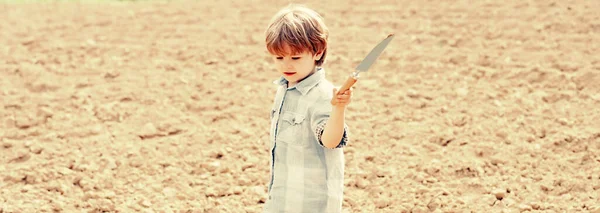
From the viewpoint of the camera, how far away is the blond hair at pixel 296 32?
2408mm

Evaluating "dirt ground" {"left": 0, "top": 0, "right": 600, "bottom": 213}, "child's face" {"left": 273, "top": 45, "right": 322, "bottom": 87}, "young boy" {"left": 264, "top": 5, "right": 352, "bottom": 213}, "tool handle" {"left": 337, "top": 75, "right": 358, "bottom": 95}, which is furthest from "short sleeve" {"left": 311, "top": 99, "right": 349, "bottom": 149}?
"dirt ground" {"left": 0, "top": 0, "right": 600, "bottom": 213}

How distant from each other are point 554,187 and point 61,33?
4.92 m

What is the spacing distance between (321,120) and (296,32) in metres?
0.30

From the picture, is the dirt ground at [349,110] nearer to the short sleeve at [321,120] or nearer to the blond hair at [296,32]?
the short sleeve at [321,120]

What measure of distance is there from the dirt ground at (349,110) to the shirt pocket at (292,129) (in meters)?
1.33

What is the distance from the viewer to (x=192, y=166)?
14.4 ft

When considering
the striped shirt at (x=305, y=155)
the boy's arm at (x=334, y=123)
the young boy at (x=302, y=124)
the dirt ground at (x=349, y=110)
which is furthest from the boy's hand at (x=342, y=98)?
the dirt ground at (x=349, y=110)

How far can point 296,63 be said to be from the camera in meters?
2.49

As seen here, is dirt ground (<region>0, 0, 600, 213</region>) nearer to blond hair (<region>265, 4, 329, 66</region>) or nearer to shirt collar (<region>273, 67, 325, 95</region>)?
shirt collar (<region>273, 67, 325, 95</region>)

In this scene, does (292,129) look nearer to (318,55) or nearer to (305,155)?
(305,155)

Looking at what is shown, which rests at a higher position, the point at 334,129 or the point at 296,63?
the point at 296,63

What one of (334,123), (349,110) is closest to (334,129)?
(334,123)

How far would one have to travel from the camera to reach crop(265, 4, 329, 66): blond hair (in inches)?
94.8

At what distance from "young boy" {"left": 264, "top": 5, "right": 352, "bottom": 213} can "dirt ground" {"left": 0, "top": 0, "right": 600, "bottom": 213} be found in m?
1.27
